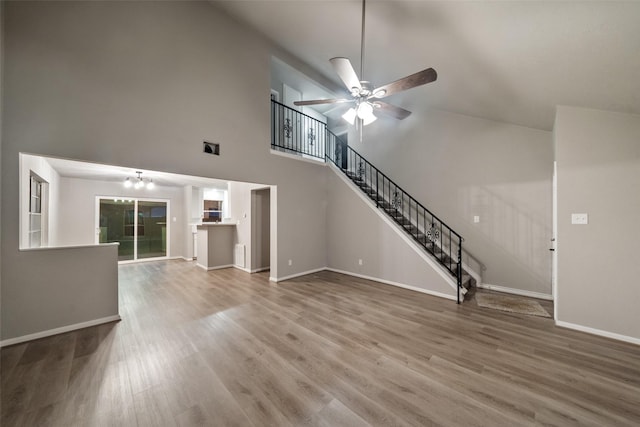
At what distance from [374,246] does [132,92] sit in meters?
4.82

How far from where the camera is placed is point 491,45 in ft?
7.88

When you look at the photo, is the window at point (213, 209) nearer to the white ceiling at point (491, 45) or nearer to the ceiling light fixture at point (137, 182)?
the ceiling light fixture at point (137, 182)

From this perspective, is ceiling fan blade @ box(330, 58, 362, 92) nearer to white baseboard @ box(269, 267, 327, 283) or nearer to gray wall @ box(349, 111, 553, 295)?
gray wall @ box(349, 111, 553, 295)

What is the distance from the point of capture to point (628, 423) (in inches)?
62.5

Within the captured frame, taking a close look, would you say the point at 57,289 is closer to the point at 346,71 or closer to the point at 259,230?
the point at 259,230

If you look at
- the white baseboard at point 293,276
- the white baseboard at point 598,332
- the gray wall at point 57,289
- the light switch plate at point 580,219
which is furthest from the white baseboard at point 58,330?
the light switch plate at point 580,219

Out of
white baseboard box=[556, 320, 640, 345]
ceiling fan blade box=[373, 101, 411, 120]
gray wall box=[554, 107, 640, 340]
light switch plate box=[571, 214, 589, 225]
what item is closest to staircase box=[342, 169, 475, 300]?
white baseboard box=[556, 320, 640, 345]

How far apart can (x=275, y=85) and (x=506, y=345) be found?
738 cm

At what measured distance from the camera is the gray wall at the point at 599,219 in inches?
104

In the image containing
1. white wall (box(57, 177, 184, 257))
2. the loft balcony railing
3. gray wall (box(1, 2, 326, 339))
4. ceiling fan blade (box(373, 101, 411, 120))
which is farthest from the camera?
white wall (box(57, 177, 184, 257))

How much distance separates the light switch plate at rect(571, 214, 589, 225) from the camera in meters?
2.86

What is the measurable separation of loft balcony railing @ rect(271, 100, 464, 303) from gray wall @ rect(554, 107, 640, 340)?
1.28 meters

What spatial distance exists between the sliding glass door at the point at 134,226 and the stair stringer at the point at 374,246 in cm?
603

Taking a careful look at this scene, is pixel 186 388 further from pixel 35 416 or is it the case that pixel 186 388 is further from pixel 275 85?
pixel 275 85
